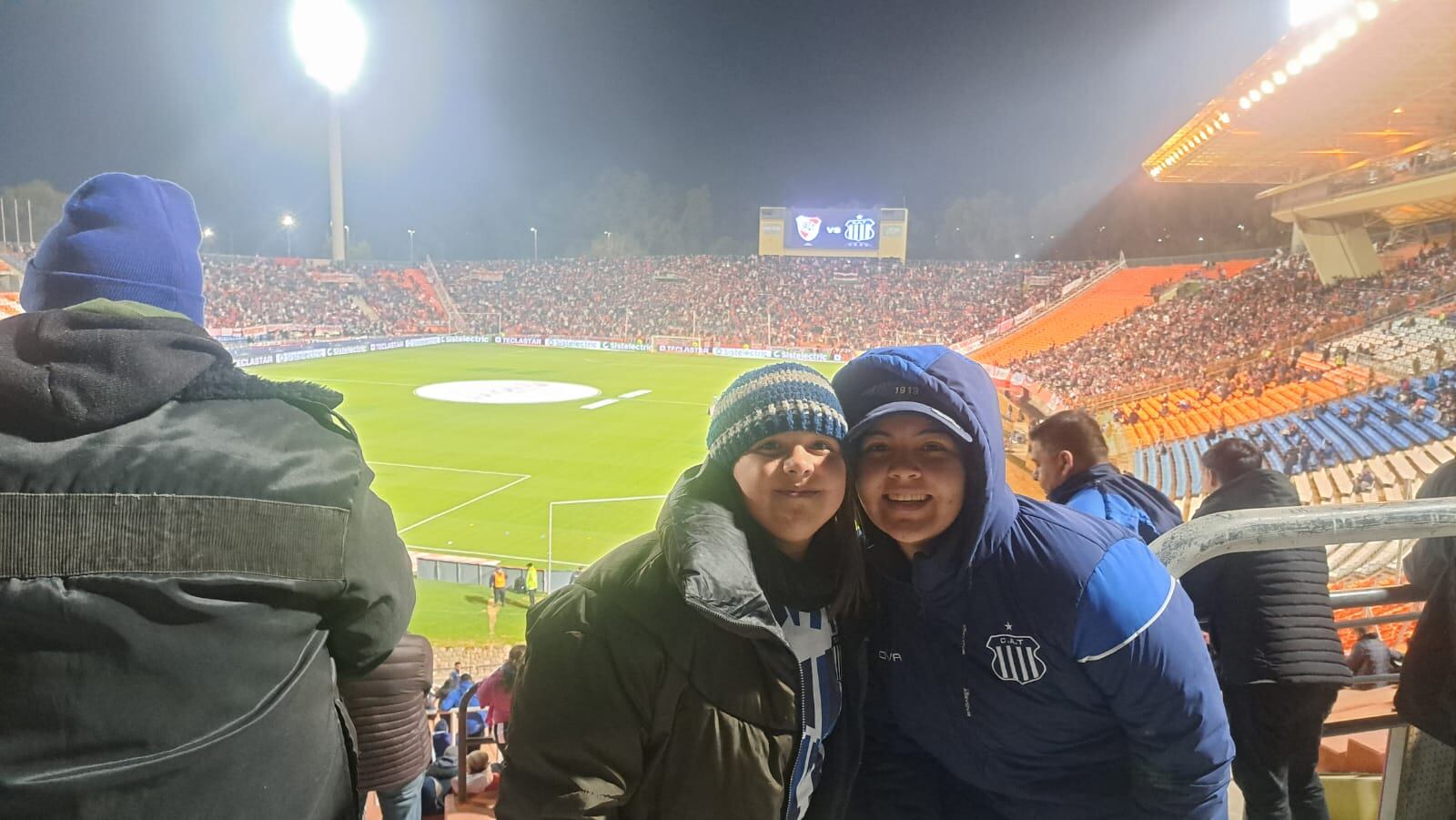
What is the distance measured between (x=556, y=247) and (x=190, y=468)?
91586 mm

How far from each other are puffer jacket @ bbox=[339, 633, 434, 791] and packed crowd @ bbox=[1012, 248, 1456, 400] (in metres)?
24.1

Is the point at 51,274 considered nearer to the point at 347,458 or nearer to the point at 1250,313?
the point at 347,458

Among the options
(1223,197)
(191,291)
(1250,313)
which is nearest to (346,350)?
(1250,313)

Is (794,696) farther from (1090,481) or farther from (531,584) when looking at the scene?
(531,584)

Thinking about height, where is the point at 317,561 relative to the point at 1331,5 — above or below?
below

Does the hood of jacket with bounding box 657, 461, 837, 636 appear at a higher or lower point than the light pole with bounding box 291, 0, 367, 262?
lower

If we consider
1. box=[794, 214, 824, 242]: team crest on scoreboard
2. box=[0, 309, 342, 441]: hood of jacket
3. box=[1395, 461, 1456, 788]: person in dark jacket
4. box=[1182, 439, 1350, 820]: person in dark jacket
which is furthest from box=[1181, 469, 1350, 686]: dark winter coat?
box=[794, 214, 824, 242]: team crest on scoreboard

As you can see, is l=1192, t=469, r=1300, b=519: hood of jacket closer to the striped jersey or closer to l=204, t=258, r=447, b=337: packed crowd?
the striped jersey

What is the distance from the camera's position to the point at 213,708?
131cm

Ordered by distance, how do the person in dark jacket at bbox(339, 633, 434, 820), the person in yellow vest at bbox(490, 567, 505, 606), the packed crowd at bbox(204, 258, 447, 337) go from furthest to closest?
the packed crowd at bbox(204, 258, 447, 337)
the person in yellow vest at bbox(490, 567, 505, 606)
the person in dark jacket at bbox(339, 633, 434, 820)

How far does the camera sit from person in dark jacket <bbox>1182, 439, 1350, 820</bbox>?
8.72 ft

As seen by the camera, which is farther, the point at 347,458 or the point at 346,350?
the point at 346,350

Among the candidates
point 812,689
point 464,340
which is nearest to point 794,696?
point 812,689

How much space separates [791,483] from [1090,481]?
171 cm
